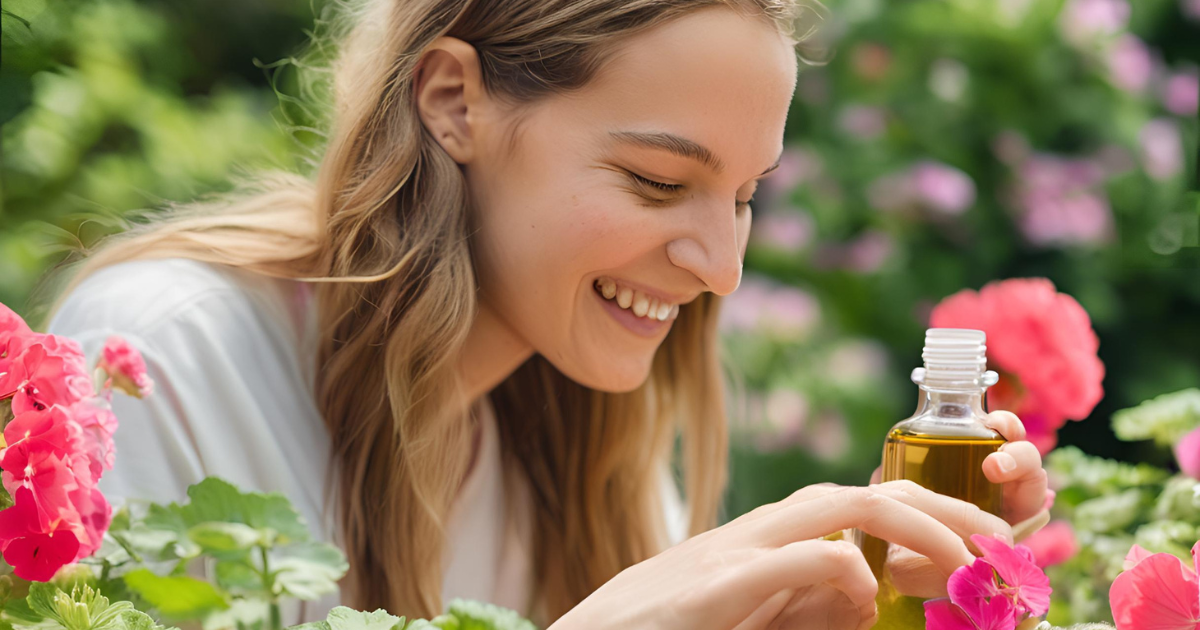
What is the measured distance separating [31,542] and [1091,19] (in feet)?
10.4

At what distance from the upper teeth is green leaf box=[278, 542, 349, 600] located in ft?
1.93

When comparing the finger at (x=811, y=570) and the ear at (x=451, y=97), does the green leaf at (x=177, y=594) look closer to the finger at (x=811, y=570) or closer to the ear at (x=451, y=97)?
the finger at (x=811, y=570)

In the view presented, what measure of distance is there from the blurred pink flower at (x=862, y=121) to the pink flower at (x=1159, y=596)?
2623 millimetres

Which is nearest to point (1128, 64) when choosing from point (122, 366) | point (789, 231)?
point (789, 231)

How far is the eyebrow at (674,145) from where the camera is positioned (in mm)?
1144

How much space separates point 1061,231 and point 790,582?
264cm

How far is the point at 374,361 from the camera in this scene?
4.53ft

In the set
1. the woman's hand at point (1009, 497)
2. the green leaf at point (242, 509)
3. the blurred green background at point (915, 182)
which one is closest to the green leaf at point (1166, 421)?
the woman's hand at point (1009, 497)

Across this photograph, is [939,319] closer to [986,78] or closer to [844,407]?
[844,407]

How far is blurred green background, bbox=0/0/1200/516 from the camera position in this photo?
116 inches

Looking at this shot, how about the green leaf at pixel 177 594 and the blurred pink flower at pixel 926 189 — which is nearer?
the green leaf at pixel 177 594

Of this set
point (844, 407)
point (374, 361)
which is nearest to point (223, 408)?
point (374, 361)

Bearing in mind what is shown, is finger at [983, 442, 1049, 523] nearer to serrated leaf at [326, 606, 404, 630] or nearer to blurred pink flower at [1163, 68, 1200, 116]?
serrated leaf at [326, 606, 404, 630]

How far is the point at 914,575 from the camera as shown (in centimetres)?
78
